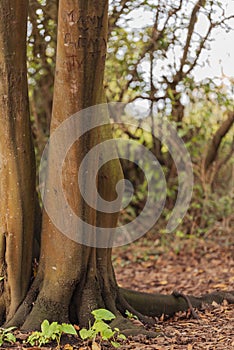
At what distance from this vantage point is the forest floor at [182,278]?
14.7ft

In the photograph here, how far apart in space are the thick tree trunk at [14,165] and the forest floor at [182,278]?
66 centimetres

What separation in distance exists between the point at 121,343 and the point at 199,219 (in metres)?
6.00

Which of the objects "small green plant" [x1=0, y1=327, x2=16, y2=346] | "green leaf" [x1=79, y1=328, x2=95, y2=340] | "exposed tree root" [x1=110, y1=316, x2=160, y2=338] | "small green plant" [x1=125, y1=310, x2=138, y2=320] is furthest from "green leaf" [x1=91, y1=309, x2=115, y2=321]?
"small green plant" [x1=125, y1=310, x2=138, y2=320]

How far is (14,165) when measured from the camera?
15.6 feet

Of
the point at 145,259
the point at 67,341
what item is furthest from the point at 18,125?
the point at 145,259

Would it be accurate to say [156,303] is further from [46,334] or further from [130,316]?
[46,334]

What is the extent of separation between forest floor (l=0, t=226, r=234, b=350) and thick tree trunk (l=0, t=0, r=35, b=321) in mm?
657

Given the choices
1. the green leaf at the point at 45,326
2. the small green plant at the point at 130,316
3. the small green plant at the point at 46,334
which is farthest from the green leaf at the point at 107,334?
the small green plant at the point at 130,316

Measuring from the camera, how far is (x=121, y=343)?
14.5 ft

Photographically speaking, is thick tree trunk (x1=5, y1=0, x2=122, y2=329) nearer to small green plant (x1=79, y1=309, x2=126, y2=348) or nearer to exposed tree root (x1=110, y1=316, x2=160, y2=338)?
exposed tree root (x1=110, y1=316, x2=160, y2=338)

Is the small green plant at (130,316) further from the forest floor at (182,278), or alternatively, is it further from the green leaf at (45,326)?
the green leaf at (45,326)

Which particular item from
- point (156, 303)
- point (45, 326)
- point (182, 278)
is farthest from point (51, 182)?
point (182, 278)

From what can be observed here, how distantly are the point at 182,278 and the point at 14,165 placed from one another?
13.9 feet

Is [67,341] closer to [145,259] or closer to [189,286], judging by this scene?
[189,286]
